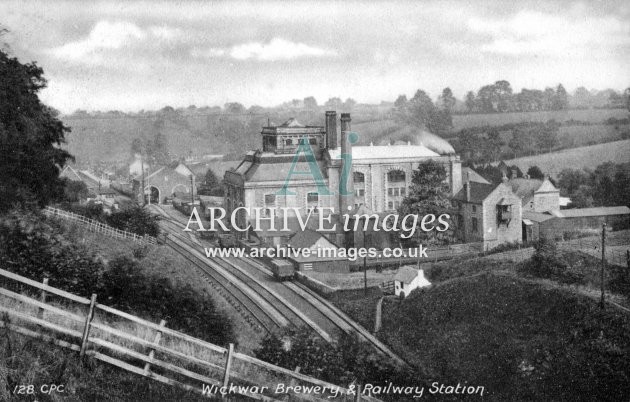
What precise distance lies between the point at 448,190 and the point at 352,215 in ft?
17.5

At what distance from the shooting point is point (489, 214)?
19.7 metres

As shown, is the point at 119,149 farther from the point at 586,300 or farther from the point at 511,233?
the point at 586,300

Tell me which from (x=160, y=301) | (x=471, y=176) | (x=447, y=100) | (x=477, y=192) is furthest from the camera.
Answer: (x=471, y=176)

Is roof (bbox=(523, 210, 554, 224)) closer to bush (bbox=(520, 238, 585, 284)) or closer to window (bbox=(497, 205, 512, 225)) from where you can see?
window (bbox=(497, 205, 512, 225))

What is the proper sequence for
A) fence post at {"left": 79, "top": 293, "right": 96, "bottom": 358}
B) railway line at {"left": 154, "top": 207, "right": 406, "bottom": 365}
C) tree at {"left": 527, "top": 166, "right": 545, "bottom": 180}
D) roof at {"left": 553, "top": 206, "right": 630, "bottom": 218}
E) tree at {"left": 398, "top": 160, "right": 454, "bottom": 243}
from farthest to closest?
tree at {"left": 527, "top": 166, "right": 545, "bottom": 180}, roof at {"left": 553, "top": 206, "right": 630, "bottom": 218}, tree at {"left": 398, "top": 160, "right": 454, "bottom": 243}, railway line at {"left": 154, "top": 207, "right": 406, "bottom": 365}, fence post at {"left": 79, "top": 293, "right": 96, "bottom": 358}

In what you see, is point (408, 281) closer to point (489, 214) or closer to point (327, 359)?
point (489, 214)

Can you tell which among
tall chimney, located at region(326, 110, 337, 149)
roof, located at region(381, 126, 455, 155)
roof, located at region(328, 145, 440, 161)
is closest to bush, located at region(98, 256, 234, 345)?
tall chimney, located at region(326, 110, 337, 149)

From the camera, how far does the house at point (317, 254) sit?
48.7 ft

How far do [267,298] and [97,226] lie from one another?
509 centimetres

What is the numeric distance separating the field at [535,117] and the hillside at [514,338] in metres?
6.23

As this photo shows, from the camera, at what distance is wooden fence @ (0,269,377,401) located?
20.3 feet

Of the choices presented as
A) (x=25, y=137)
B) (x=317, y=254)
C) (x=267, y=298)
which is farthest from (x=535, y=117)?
(x=25, y=137)

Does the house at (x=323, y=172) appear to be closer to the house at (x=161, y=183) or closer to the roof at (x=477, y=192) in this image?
the roof at (x=477, y=192)

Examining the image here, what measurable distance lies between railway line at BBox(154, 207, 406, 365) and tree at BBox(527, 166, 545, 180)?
44.9 ft
